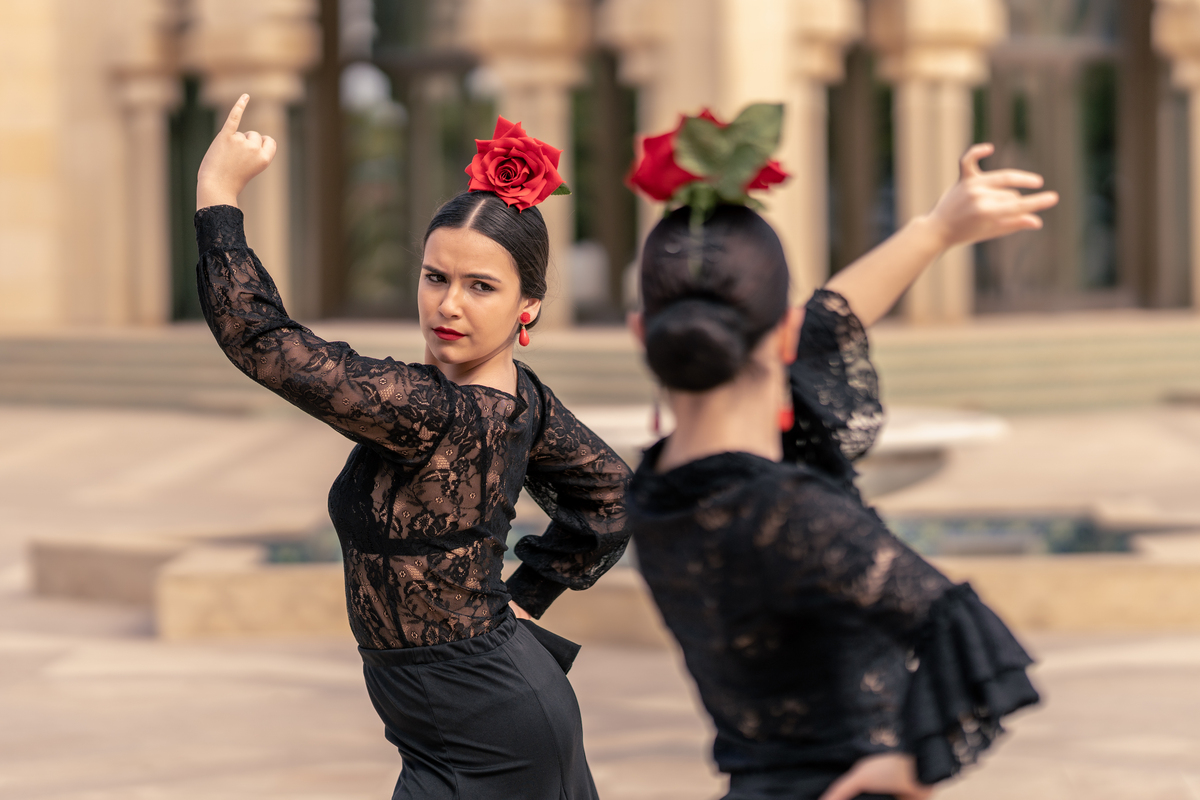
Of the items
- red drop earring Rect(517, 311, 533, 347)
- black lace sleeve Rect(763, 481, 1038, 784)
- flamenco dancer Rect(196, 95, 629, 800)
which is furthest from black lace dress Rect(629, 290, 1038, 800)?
red drop earring Rect(517, 311, 533, 347)

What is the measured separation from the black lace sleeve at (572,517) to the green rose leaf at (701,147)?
820 millimetres

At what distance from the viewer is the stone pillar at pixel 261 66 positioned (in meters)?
17.0

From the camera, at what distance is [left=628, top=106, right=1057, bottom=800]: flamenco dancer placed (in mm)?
1683

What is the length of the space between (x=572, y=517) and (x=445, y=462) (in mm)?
399

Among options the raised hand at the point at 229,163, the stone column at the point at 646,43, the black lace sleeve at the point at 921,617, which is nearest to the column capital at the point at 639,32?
the stone column at the point at 646,43

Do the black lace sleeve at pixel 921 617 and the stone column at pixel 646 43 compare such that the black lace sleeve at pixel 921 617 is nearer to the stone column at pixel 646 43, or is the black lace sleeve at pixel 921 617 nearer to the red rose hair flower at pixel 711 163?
the red rose hair flower at pixel 711 163

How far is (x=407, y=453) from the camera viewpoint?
2.27 meters

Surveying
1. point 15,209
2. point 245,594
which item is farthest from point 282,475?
point 15,209

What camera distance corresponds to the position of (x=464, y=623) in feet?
7.75

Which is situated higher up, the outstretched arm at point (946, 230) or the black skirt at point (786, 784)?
the outstretched arm at point (946, 230)

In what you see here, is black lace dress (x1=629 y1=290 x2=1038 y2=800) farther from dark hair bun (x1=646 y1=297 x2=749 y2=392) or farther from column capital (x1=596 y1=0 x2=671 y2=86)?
column capital (x1=596 y1=0 x2=671 y2=86)

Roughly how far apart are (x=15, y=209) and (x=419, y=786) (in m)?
17.1

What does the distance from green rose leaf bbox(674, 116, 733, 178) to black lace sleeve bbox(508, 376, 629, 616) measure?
820 mm

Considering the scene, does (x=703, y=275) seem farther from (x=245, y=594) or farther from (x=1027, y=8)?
(x=1027, y=8)
